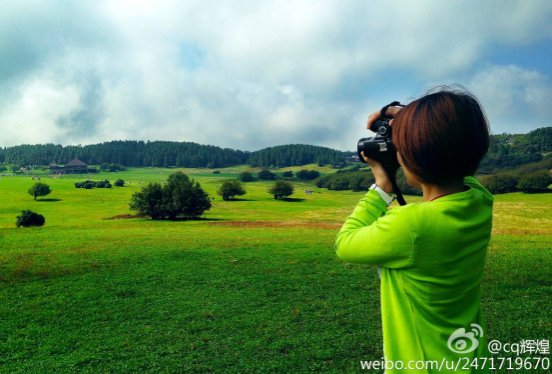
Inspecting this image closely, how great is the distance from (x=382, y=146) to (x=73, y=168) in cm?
14277

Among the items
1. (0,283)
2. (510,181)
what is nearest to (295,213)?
(510,181)

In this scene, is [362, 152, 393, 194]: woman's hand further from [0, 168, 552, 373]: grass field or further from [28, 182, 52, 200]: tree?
[28, 182, 52, 200]: tree

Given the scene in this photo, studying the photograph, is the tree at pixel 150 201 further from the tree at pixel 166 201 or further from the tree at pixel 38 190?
the tree at pixel 38 190

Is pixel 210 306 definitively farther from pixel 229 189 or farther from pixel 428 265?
pixel 229 189

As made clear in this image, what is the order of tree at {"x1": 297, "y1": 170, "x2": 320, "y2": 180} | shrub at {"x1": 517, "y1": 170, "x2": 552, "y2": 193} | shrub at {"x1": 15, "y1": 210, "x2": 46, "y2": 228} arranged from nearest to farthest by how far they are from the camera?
shrub at {"x1": 15, "y1": 210, "x2": 46, "y2": 228} < shrub at {"x1": 517, "y1": 170, "x2": 552, "y2": 193} < tree at {"x1": 297, "y1": 170, "x2": 320, "y2": 180}

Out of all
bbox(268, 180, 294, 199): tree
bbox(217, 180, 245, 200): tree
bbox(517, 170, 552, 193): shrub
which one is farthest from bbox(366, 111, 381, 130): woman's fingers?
bbox(268, 180, 294, 199): tree

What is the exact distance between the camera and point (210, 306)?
8.40 m

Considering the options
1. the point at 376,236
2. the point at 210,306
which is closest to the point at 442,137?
the point at 376,236

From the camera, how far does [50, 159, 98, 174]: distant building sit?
403 ft

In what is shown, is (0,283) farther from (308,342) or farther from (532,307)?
(532,307)

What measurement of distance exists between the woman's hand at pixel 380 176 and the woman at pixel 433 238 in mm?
72

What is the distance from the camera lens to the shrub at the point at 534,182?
4234cm

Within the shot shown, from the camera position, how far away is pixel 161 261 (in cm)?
1284

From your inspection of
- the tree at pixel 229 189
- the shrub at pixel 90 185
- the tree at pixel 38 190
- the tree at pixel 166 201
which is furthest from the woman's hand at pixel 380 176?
the shrub at pixel 90 185
